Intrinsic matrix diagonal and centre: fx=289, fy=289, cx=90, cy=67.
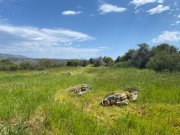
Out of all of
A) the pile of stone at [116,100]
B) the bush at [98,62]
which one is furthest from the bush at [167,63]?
the bush at [98,62]

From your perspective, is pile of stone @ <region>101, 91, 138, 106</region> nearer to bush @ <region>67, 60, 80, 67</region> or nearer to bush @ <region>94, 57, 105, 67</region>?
bush @ <region>94, 57, 105, 67</region>

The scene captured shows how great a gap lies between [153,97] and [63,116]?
524 cm

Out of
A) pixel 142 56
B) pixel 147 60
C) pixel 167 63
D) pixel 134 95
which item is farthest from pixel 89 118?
pixel 142 56

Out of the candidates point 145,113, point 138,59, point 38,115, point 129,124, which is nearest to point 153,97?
point 145,113

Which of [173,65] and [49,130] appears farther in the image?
[173,65]

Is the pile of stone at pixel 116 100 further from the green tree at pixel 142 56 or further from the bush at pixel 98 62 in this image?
the bush at pixel 98 62

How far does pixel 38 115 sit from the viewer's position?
9508 millimetres

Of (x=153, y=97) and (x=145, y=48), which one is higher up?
(x=145, y=48)

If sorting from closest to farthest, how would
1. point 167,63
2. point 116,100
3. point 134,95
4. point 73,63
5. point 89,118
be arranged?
1. point 89,118
2. point 116,100
3. point 134,95
4. point 167,63
5. point 73,63

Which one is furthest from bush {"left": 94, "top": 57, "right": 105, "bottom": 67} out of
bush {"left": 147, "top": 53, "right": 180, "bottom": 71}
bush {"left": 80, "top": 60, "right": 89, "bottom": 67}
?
bush {"left": 147, "top": 53, "right": 180, "bottom": 71}

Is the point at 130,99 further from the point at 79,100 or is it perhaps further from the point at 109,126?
the point at 109,126

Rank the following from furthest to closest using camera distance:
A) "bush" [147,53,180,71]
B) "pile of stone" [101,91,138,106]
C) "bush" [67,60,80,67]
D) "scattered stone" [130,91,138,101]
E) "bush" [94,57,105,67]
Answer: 1. "bush" [67,60,80,67]
2. "bush" [94,57,105,67]
3. "bush" [147,53,180,71]
4. "scattered stone" [130,91,138,101]
5. "pile of stone" [101,91,138,106]

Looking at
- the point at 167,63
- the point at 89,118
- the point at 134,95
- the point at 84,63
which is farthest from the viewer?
the point at 84,63

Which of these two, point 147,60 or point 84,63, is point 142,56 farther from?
point 84,63
